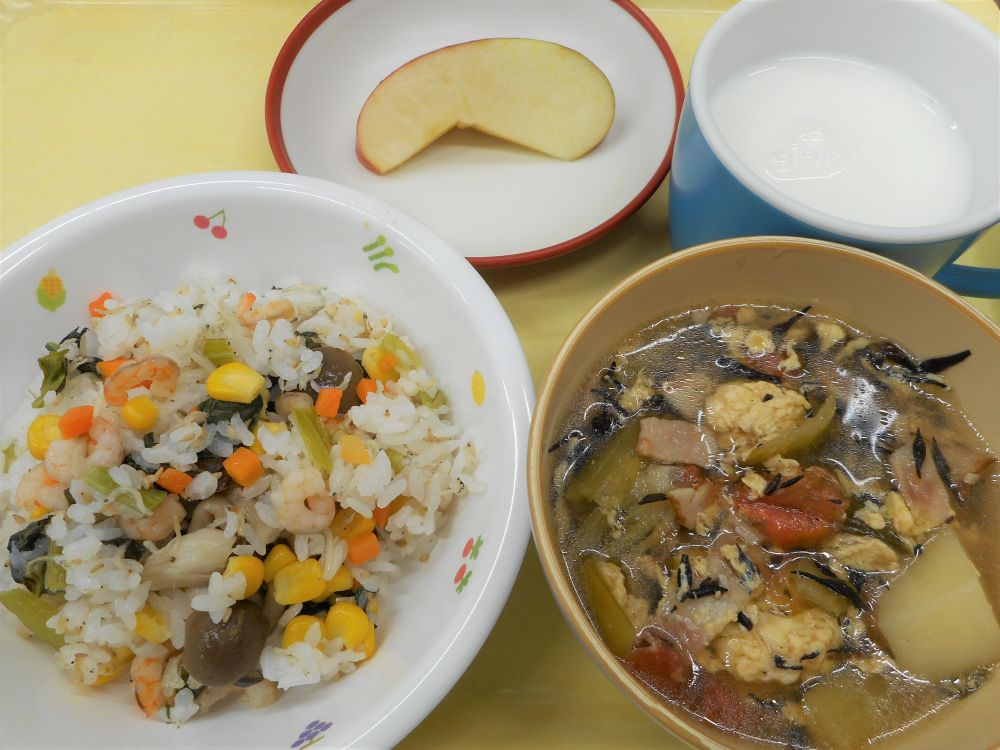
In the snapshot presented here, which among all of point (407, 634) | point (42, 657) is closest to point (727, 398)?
point (407, 634)

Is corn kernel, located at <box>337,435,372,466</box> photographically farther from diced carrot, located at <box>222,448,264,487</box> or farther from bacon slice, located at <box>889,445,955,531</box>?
bacon slice, located at <box>889,445,955,531</box>

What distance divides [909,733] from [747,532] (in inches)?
11.3

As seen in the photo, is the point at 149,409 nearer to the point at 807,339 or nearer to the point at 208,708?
the point at 208,708

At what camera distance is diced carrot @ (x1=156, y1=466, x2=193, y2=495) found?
1003 mm

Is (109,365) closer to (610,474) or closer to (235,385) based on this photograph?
(235,385)

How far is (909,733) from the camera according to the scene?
32.9 inches

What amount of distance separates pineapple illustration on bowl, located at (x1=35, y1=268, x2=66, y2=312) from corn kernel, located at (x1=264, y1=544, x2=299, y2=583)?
59 cm

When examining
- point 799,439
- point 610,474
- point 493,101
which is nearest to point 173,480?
point 610,474

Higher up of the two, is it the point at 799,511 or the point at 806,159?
the point at 806,159

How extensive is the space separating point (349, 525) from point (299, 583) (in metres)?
0.11

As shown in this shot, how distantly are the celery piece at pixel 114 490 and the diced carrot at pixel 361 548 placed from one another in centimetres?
29

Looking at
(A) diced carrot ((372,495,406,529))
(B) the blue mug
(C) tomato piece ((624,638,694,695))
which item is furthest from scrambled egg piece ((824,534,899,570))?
(A) diced carrot ((372,495,406,529))

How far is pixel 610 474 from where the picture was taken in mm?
955

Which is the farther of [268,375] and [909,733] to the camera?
[268,375]
